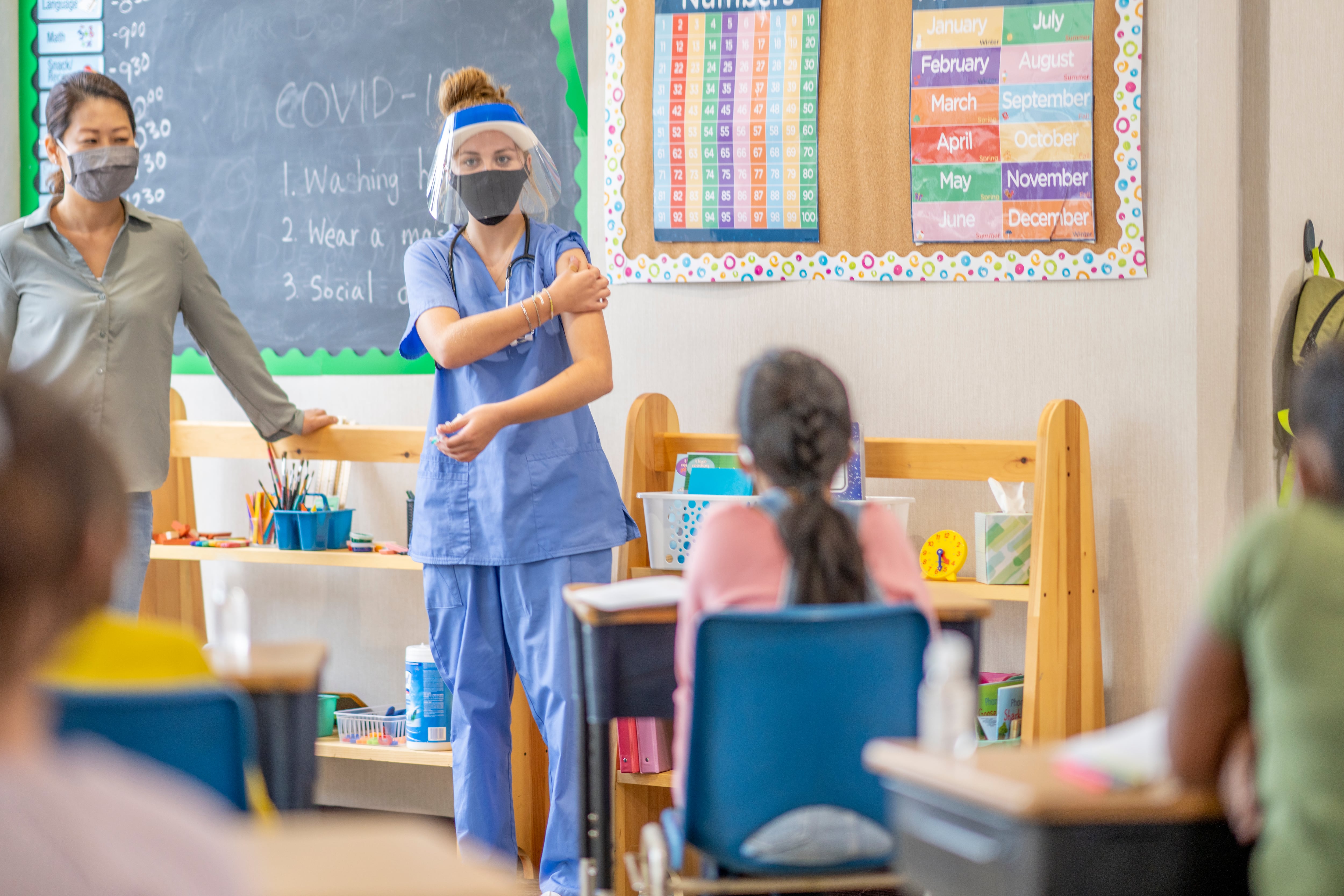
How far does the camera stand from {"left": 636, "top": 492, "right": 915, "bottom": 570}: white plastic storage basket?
2.81m

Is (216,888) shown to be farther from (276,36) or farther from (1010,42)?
(276,36)

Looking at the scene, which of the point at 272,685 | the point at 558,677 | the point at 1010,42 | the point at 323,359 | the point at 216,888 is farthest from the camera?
the point at 323,359

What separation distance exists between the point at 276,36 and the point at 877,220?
1.78m

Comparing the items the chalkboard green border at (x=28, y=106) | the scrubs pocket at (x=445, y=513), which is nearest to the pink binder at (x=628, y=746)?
the scrubs pocket at (x=445, y=513)

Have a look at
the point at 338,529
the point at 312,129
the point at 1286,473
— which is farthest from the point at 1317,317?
the point at 312,129

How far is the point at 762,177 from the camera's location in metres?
3.11

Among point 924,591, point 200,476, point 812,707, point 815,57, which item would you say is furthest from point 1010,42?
point 200,476

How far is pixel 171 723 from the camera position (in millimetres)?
1162

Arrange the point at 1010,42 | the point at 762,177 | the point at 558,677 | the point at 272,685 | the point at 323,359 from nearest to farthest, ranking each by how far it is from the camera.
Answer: the point at 272,685 < the point at 558,677 < the point at 1010,42 < the point at 762,177 < the point at 323,359

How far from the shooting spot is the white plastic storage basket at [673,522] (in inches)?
111

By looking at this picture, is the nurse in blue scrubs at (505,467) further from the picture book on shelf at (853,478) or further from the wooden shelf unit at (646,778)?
the picture book on shelf at (853,478)

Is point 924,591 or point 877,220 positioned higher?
point 877,220

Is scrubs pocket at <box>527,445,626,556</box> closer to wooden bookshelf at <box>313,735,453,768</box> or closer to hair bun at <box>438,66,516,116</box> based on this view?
wooden bookshelf at <box>313,735,453,768</box>

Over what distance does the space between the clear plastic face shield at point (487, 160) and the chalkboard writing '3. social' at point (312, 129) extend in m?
0.61
